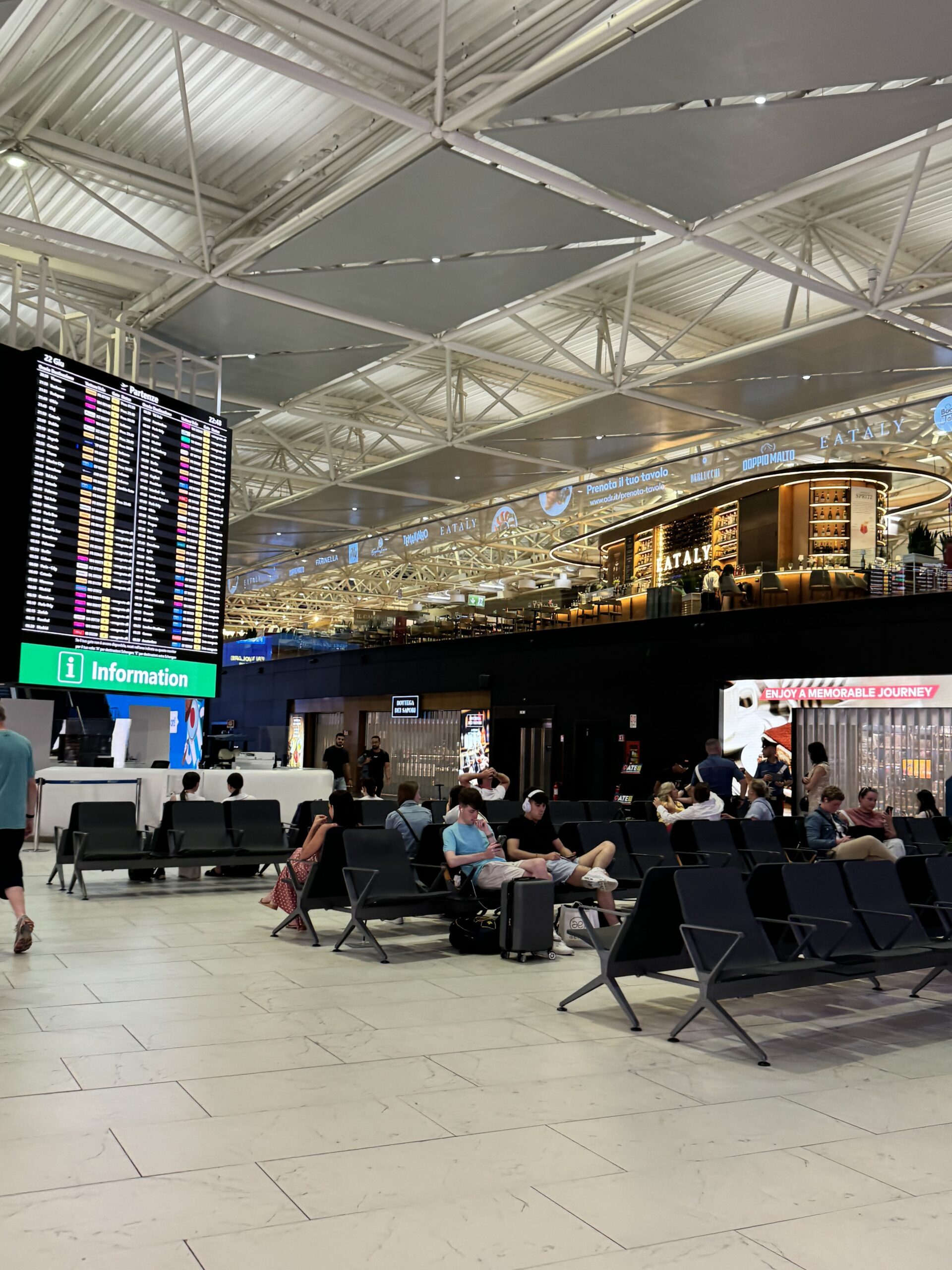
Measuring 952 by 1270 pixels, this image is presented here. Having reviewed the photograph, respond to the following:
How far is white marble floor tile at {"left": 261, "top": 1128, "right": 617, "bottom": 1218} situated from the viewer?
352 cm

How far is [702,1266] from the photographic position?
3.11 meters

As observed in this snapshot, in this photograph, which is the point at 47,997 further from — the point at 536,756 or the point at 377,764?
the point at 536,756

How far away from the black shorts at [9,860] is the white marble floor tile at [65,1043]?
6.59 ft

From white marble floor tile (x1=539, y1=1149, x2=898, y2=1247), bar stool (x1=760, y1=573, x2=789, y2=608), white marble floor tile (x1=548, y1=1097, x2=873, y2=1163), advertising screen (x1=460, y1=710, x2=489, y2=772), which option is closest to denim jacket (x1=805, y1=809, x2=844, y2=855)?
white marble floor tile (x1=548, y1=1097, x2=873, y2=1163)

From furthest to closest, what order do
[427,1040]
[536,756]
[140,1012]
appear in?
[536,756] → [140,1012] → [427,1040]

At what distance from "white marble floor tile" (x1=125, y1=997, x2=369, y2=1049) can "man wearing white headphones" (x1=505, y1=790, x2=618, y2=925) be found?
2.67 m

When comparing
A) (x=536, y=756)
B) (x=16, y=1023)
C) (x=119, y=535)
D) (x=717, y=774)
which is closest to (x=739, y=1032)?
(x=16, y=1023)

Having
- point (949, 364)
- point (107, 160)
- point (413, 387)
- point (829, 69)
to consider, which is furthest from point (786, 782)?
point (107, 160)

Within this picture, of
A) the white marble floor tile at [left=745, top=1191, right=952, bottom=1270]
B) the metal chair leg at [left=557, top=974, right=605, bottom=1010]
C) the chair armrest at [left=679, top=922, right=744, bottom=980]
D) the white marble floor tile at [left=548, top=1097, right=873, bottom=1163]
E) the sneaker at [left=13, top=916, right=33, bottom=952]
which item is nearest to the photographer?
the white marble floor tile at [left=745, top=1191, right=952, bottom=1270]

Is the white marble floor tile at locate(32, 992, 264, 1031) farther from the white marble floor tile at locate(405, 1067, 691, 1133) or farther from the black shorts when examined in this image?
the white marble floor tile at locate(405, 1067, 691, 1133)

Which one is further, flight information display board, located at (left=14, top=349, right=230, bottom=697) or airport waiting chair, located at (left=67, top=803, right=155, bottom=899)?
airport waiting chair, located at (left=67, top=803, right=155, bottom=899)

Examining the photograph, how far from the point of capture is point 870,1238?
334 cm

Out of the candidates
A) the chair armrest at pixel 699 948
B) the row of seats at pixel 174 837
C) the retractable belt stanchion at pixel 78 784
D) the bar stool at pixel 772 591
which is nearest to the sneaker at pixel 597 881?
the chair armrest at pixel 699 948

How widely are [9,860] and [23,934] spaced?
506 millimetres
